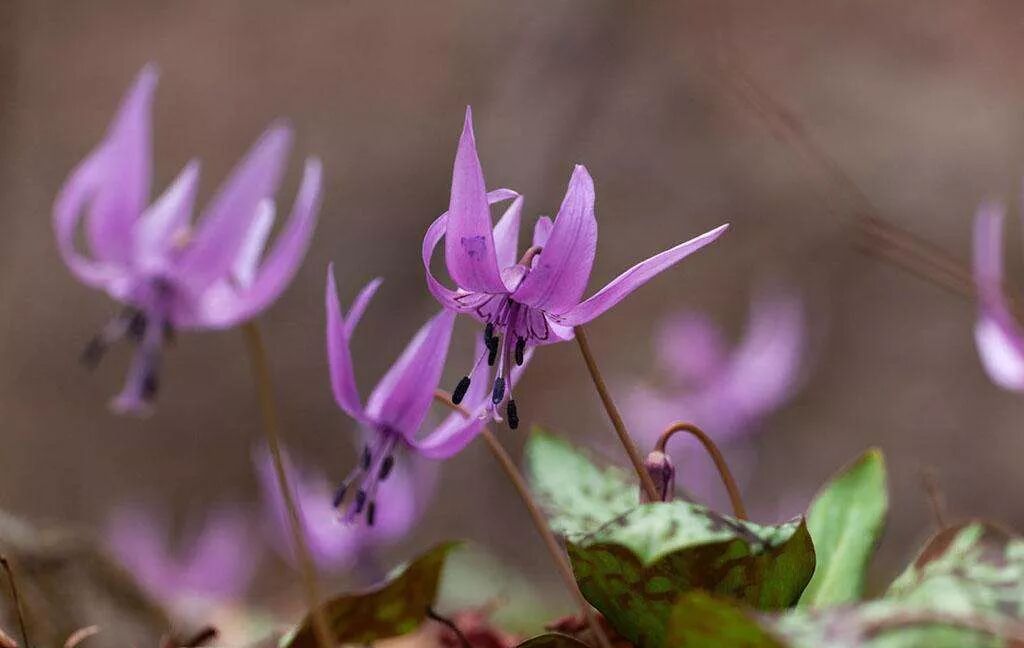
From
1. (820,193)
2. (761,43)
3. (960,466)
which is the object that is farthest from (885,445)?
(761,43)

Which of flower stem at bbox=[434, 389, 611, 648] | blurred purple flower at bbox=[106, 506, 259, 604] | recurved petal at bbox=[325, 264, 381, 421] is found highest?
recurved petal at bbox=[325, 264, 381, 421]

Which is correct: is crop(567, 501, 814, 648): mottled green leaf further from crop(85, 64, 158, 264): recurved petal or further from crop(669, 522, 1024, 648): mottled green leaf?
crop(85, 64, 158, 264): recurved petal

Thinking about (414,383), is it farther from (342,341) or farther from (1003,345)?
(1003,345)

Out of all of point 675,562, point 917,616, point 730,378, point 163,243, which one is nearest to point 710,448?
point 675,562

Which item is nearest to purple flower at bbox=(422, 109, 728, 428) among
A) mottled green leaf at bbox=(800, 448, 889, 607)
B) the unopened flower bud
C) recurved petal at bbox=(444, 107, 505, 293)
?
recurved petal at bbox=(444, 107, 505, 293)

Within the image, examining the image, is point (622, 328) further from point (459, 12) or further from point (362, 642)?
point (362, 642)

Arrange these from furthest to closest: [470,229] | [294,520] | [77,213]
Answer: [77,213] < [470,229] < [294,520]

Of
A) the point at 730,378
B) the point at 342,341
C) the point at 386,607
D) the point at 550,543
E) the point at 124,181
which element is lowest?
the point at 730,378
